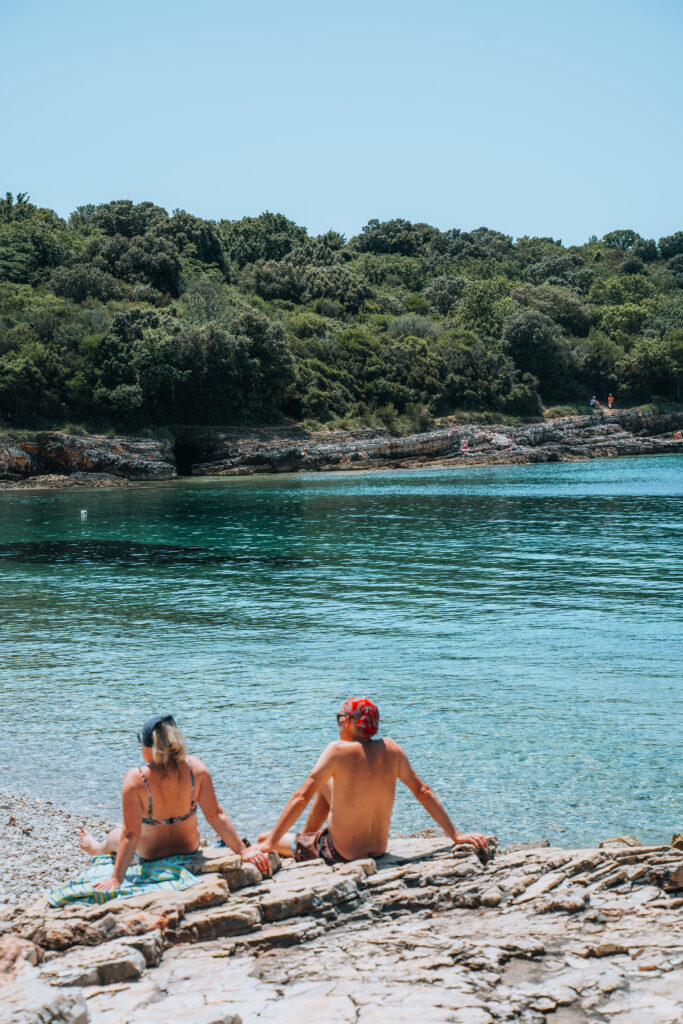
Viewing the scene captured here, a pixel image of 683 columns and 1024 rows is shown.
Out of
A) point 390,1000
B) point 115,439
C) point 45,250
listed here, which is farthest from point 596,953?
point 45,250

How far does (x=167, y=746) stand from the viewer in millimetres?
5828

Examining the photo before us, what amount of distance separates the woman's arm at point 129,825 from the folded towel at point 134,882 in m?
0.08

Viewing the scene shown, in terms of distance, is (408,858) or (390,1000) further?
(408,858)

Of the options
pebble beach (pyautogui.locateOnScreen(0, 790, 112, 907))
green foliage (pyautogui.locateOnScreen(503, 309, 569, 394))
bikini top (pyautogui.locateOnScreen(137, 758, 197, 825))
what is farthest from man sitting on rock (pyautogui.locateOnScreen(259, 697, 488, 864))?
green foliage (pyautogui.locateOnScreen(503, 309, 569, 394))

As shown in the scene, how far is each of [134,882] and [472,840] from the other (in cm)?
246

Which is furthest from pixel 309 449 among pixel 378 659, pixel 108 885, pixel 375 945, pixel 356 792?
pixel 375 945

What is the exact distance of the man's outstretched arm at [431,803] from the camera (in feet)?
20.2

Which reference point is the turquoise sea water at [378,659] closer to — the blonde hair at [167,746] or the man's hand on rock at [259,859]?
the man's hand on rock at [259,859]

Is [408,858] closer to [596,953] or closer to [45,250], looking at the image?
[596,953]

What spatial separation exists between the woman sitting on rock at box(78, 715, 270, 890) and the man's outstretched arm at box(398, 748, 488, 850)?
3.82ft

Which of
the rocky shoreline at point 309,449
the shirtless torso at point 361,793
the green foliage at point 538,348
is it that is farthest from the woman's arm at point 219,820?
the green foliage at point 538,348

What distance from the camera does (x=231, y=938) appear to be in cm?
515

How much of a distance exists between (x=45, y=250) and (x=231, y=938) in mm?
92937

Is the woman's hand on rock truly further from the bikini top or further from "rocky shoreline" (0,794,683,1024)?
the bikini top
